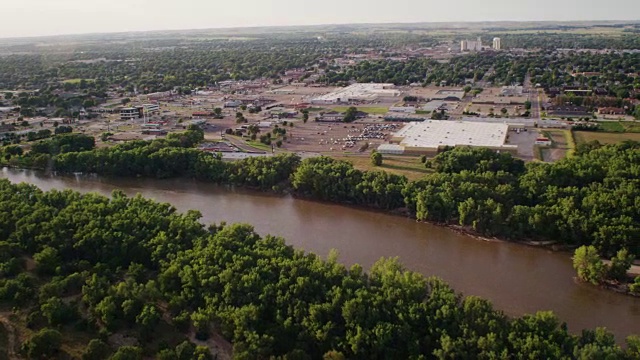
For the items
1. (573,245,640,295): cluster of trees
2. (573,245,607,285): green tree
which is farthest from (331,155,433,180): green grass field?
(573,245,640,295): cluster of trees

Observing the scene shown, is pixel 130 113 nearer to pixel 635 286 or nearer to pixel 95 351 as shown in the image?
pixel 95 351

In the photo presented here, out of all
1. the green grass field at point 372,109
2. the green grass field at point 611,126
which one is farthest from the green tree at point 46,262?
the green grass field at point 611,126

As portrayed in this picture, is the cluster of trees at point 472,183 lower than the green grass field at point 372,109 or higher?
lower

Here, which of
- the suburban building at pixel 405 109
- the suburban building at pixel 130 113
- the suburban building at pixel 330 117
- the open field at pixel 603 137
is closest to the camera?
the open field at pixel 603 137

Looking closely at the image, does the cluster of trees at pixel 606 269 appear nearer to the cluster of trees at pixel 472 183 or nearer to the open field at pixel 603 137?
the cluster of trees at pixel 472 183

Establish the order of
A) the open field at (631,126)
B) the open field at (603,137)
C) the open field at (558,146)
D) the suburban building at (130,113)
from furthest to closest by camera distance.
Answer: the suburban building at (130,113) < the open field at (631,126) < the open field at (603,137) < the open field at (558,146)

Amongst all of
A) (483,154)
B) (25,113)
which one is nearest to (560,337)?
(483,154)

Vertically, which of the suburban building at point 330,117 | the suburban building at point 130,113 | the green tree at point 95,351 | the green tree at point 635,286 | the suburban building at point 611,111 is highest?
the suburban building at point 130,113

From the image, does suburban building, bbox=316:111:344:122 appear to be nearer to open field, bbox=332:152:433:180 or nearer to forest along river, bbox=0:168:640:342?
open field, bbox=332:152:433:180
